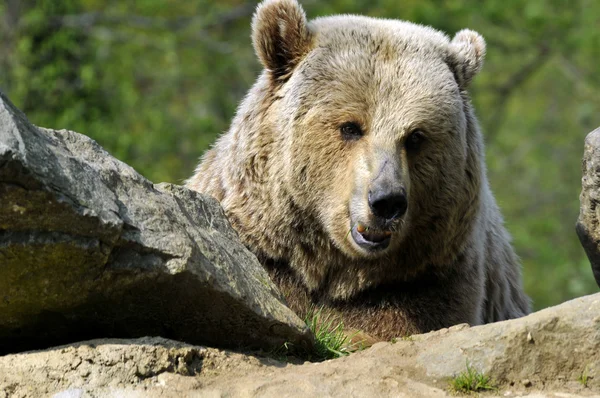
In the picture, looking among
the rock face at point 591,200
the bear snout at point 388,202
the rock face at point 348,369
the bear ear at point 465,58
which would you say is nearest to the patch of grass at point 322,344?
the rock face at point 348,369

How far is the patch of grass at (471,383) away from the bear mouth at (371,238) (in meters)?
1.40

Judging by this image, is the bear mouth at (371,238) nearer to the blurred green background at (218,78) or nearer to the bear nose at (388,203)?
the bear nose at (388,203)

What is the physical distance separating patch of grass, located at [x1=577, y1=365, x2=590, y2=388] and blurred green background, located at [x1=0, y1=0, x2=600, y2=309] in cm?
1195

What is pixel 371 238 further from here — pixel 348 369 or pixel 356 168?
pixel 348 369

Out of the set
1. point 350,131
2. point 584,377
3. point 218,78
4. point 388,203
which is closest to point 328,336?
point 388,203

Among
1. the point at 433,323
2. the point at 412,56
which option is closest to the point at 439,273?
the point at 433,323

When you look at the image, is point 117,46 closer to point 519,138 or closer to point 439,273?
point 519,138

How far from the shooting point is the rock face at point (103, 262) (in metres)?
3.61

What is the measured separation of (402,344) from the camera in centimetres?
433

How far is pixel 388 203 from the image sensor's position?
16.2 feet

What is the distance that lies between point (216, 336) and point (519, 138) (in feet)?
68.0

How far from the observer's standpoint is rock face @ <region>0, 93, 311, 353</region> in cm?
361

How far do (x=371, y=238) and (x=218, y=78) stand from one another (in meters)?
15.3

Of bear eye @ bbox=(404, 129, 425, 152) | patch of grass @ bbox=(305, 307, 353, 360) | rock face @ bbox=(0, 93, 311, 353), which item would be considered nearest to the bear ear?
bear eye @ bbox=(404, 129, 425, 152)
